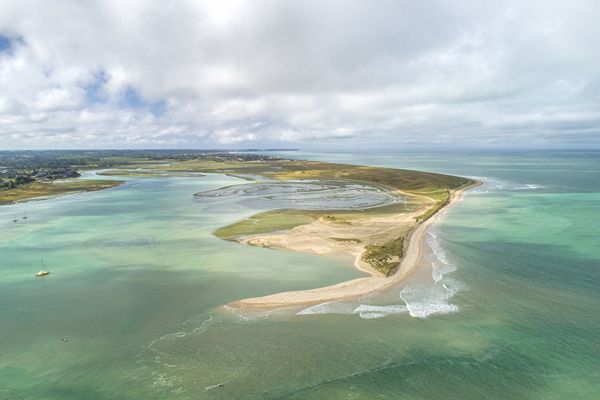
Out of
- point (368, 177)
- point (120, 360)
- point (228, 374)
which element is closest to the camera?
point (228, 374)

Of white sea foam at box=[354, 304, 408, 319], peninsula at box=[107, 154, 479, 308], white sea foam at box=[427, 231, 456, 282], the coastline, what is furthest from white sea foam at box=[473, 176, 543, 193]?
white sea foam at box=[354, 304, 408, 319]

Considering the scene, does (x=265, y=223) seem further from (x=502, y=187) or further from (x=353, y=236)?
(x=502, y=187)

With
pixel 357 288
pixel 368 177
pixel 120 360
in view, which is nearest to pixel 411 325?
pixel 357 288

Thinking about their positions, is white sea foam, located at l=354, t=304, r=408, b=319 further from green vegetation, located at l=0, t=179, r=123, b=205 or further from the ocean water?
green vegetation, located at l=0, t=179, r=123, b=205

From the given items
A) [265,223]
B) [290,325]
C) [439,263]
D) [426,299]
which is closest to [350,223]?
[265,223]

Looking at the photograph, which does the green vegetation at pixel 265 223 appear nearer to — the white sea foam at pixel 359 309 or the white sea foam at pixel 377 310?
the white sea foam at pixel 359 309

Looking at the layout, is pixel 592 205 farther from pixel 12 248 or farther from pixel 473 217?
pixel 12 248
